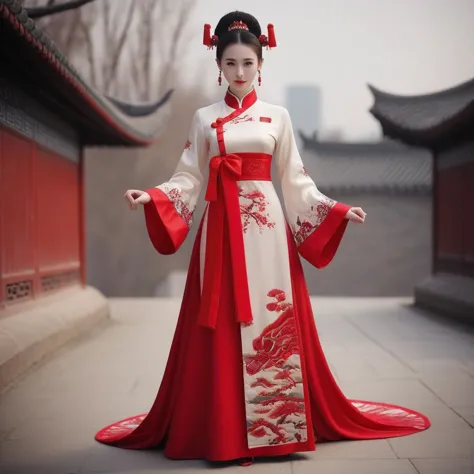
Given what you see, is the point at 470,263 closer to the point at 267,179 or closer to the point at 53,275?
the point at 53,275

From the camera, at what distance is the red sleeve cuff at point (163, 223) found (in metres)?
2.49

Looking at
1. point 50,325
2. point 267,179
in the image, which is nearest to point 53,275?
point 50,325

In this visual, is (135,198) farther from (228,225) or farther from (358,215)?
(358,215)

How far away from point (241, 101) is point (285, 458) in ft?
4.68

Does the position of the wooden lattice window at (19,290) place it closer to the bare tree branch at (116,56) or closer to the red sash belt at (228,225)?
the red sash belt at (228,225)

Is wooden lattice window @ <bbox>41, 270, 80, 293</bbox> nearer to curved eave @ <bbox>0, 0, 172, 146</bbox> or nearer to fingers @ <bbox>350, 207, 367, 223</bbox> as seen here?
curved eave @ <bbox>0, 0, 172, 146</bbox>

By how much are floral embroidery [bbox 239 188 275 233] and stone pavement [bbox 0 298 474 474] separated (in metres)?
0.92

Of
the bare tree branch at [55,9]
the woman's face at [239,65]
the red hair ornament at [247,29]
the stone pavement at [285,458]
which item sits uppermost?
the bare tree branch at [55,9]

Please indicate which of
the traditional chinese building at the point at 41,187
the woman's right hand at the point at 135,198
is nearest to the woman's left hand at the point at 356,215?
the woman's right hand at the point at 135,198

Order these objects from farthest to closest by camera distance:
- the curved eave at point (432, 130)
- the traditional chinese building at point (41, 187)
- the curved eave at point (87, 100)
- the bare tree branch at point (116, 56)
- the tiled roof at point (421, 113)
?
the bare tree branch at point (116, 56)
the tiled roof at point (421, 113)
the curved eave at point (432, 130)
the traditional chinese building at point (41, 187)
the curved eave at point (87, 100)

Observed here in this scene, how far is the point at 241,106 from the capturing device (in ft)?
8.52

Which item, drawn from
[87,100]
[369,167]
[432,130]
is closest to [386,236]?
[369,167]

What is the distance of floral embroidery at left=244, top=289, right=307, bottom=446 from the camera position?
248 cm

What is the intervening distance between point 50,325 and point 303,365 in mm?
3302
